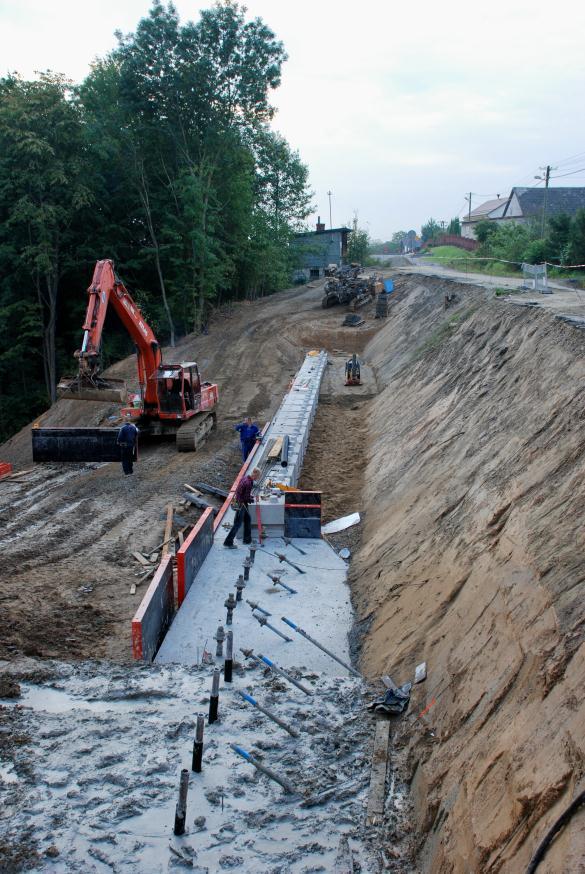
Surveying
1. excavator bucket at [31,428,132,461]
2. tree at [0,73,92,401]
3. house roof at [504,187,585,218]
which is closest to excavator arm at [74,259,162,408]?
excavator bucket at [31,428,132,461]

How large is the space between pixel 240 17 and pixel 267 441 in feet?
79.5

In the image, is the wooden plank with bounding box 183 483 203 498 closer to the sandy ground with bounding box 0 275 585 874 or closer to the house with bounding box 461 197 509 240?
the sandy ground with bounding box 0 275 585 874

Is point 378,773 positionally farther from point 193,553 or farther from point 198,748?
point 193,553

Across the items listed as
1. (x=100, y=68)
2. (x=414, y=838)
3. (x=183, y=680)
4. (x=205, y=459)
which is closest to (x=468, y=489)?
(x=183, y=680)

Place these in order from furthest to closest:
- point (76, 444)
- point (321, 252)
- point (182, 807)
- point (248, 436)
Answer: point (321, 252)
point (76, 444)
point (248, 436)
point (182, 807)

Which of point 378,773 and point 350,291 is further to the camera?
point 350,291

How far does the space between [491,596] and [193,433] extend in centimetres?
1239

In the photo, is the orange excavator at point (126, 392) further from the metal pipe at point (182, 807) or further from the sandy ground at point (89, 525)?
the metal pipe at point (182, 807)

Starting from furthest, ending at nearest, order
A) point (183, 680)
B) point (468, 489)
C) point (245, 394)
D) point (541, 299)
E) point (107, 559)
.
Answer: point (245, 394), point (541, 299), point (107, 559), point (468, 489), point (183, 680)

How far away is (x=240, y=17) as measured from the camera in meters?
31.4

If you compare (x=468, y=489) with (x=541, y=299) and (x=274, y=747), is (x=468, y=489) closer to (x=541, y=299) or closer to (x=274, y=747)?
(x=274, y=747)

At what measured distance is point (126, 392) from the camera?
51.0ft

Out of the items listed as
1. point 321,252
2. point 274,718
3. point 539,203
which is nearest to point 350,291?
point 321,252

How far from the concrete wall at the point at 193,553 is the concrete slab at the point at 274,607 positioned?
11 centimetres
